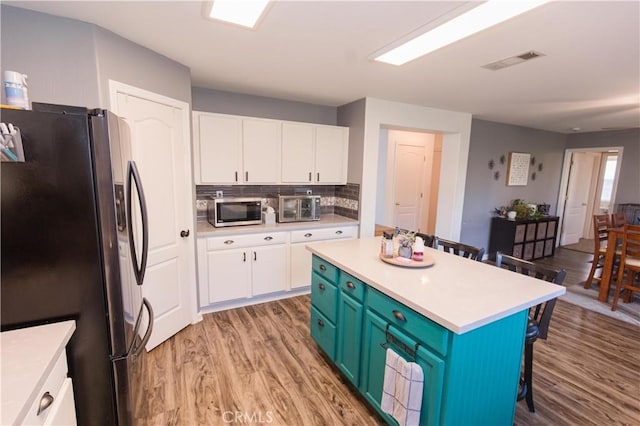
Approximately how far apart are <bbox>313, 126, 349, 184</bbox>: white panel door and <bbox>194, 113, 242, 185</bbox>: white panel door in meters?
0.99

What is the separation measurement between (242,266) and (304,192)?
1361mm

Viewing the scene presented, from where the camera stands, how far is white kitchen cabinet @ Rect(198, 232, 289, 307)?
2.99m

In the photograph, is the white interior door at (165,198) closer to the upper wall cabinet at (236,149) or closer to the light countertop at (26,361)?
the upper wall cabinet at (236,149)

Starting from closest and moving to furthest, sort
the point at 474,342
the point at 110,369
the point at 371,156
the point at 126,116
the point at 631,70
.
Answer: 1. the point at 110,369
2. the point at 474,342
3. the point at 126,116
4. the point at 631,70
5. the point at 371,156

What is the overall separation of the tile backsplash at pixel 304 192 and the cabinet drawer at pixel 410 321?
7.13 ft

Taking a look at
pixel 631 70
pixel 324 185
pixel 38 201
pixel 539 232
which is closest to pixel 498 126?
pixel 539 232

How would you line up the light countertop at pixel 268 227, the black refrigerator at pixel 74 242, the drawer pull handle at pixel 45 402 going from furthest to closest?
the light countertop at pixel 268 227 < the black refrigerator at pixel 74 242 < the drawer pull handle at pixel 45 402

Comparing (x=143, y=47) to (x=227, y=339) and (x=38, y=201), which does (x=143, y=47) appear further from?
(x=227, y=339)

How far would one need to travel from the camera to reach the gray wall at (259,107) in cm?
334

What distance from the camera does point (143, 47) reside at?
2205 millimetres

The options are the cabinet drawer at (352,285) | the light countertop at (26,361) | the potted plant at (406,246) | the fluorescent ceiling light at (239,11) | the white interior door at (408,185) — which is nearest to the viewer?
the light countertop at (26,361)

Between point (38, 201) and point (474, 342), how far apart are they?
1.90 m

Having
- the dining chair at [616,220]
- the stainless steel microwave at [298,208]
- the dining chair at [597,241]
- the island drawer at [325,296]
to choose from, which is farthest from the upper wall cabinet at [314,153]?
the dining chair at [616,220]

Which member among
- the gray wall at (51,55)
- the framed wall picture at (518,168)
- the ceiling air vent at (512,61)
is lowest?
the framed wall picture at (518,168)
